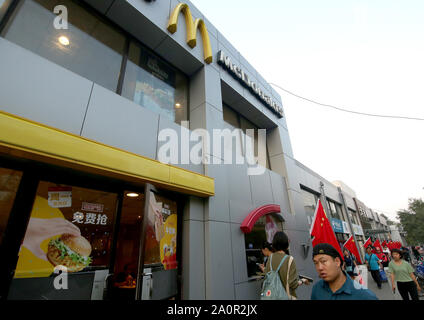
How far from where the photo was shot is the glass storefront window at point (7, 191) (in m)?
2.75

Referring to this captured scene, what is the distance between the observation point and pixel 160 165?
403 centimetres

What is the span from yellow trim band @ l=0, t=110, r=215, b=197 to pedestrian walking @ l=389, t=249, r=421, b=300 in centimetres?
594

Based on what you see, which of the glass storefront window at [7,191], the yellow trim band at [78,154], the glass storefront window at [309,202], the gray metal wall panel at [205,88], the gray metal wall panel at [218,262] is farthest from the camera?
the glass storefront window at [309,202]

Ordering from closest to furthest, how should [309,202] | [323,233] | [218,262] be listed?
[218,262] → [323,233] → [309,202]

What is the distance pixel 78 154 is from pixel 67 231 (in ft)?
4.21

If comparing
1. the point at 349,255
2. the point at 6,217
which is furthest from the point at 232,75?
the point at 349,255

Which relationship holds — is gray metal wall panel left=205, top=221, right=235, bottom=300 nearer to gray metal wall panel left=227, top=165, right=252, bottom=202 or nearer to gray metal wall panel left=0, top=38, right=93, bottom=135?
gray metal wall panel left=227, top=165, right=252, bottom=202

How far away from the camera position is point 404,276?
521 cm

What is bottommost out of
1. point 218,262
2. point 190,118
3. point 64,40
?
point 218,262

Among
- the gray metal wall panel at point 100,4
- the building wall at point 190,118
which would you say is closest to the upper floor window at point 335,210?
the building wall at point 190,118

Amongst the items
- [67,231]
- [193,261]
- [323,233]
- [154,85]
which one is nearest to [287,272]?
[193,261]

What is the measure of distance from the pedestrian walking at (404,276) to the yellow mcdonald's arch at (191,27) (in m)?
7.92

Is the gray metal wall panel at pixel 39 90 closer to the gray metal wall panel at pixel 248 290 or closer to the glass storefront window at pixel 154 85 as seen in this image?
the glass storefront window at pixel 154 85

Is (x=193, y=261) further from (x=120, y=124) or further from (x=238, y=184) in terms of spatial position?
(x=120, y=124)
